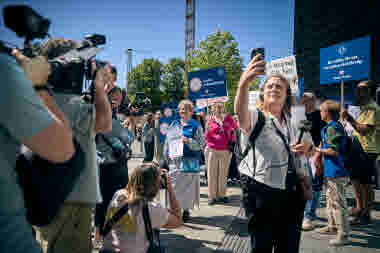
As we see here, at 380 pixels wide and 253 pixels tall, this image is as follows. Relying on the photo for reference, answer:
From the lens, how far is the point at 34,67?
94 centimetres

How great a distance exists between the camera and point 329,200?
10.3 feet

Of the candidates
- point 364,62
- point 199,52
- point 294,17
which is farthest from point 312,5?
point 364,62

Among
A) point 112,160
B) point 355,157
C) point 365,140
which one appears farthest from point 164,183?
point 365,140

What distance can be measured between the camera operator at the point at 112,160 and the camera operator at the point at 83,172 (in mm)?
1154

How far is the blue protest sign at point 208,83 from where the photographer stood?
244 inches

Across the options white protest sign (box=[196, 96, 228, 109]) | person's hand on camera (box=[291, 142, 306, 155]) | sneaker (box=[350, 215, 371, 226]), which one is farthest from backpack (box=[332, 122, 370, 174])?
white protest sign (box=[196, 96, 228, 109])

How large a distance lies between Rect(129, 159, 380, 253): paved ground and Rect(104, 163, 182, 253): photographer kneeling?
57.9 inches

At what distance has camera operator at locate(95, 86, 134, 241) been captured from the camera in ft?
8.51

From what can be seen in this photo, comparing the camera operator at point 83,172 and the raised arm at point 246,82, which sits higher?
the raised arm at point 246,82

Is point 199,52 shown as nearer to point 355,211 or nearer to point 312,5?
point 312,5

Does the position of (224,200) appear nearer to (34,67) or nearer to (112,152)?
(112,152)

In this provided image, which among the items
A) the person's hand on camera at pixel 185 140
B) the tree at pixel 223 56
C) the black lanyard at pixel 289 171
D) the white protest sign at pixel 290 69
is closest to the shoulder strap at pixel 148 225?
the black lanyard at pixel 289 171

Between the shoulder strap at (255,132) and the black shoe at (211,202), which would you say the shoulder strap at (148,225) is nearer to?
the shoulder strap at (255,132)

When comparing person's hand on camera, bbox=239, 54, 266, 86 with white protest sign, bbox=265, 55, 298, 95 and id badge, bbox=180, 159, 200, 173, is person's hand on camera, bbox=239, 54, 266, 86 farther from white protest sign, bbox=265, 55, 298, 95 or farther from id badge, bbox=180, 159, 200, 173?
id badge, bbox=180, 159, 200, 173
